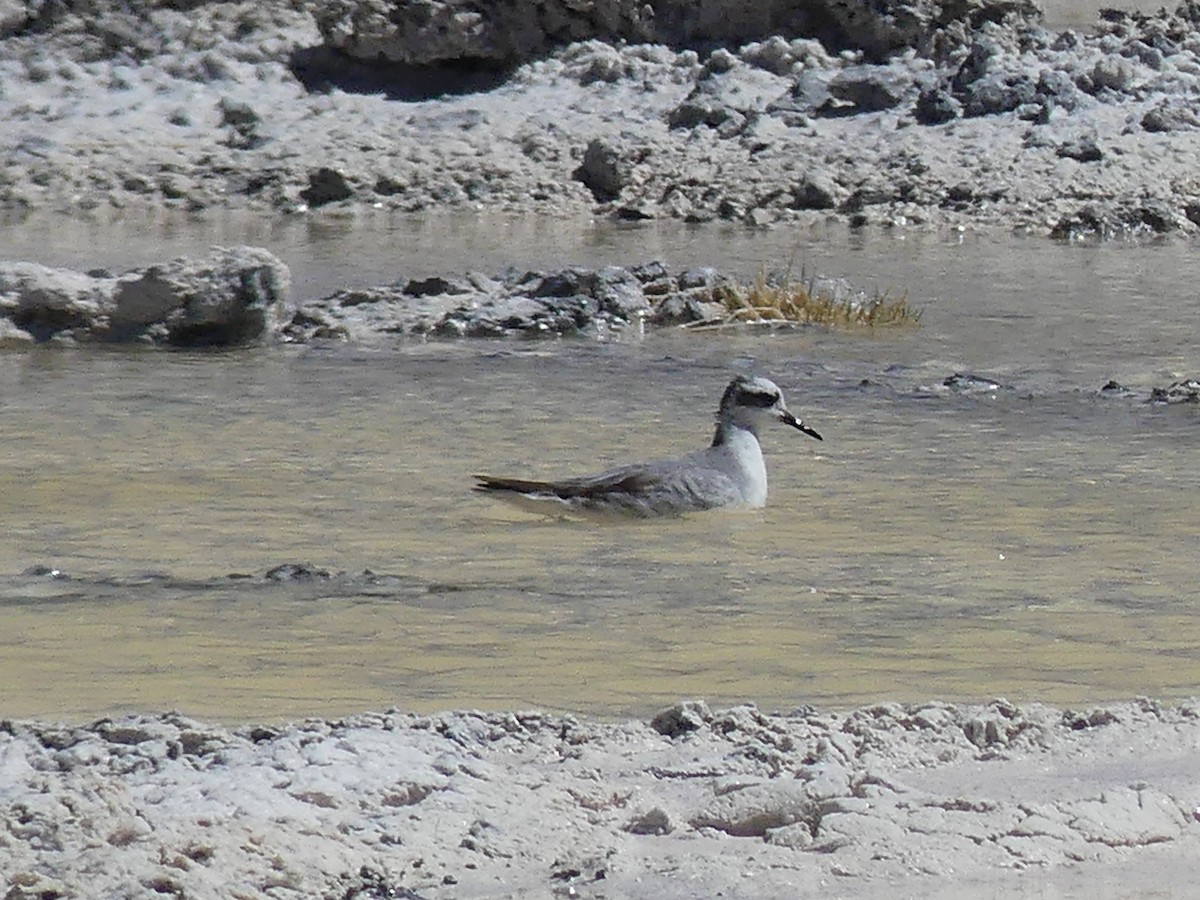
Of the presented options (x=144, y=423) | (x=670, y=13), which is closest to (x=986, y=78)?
(x=670, y=13)

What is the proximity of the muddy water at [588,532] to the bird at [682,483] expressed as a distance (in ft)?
0.35

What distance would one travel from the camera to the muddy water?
6.68 meters

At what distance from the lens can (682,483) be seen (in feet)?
31.1

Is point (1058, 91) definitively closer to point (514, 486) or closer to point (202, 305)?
point (202, 305)

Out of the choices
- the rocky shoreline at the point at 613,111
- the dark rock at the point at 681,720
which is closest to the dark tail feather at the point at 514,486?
the dark rock at the point at 681,720

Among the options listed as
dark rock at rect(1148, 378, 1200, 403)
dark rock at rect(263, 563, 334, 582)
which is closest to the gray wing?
dark rock at rect(263, 563, 334, 582)

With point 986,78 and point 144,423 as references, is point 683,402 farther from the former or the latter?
point 986,78

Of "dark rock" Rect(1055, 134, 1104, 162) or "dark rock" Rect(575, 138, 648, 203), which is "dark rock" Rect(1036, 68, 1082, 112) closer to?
"dark rock" Rect(1055, 134, 1104, 162)

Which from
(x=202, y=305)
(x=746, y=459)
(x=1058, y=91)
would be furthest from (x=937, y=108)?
(x=746, y=459)

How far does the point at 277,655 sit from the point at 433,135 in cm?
1844

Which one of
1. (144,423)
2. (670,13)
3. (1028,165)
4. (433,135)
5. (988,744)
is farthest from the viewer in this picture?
(670,13)

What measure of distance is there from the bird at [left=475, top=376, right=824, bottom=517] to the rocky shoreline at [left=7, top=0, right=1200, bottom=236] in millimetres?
12126

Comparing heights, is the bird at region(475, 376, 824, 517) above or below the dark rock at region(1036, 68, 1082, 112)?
below

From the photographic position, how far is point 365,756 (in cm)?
515
